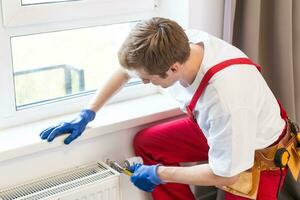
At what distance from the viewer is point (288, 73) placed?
2080mm

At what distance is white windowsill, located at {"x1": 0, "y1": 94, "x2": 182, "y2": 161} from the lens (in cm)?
168

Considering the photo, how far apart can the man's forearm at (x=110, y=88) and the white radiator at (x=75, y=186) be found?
0.24m

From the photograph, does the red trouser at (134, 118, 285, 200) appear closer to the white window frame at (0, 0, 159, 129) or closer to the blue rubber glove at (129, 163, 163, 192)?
the blue rubber glove at (129, 163, 163, 192)

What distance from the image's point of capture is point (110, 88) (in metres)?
1.82

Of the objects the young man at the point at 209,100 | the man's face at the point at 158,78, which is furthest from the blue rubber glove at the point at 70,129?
the man's face at the point at 158,78

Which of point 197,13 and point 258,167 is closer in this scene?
point 258,167

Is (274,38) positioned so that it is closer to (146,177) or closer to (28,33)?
(146,177)

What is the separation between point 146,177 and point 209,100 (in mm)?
379

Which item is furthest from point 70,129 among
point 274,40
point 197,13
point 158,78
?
point 274,40

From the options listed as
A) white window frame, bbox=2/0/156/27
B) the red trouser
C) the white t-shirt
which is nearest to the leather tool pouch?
the white t-shirt

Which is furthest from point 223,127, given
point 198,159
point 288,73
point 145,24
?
A: point 288,73

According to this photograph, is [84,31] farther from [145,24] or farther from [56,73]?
[145,24]

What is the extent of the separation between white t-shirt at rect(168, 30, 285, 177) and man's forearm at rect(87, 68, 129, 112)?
0.93 feet

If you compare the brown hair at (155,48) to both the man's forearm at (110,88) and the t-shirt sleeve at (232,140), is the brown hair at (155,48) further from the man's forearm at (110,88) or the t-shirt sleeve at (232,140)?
the man's forearm at (110,88)
